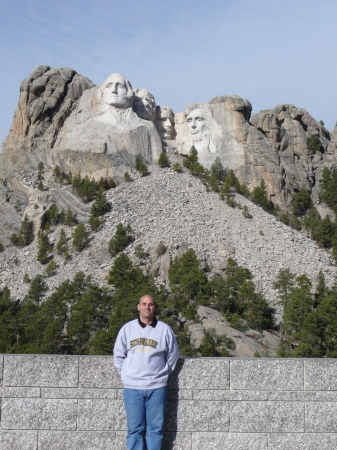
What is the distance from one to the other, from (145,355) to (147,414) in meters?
0.79

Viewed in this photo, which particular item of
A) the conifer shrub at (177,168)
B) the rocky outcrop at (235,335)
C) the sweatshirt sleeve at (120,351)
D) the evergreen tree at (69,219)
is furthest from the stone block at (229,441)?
the conifer shrub at (177,168)

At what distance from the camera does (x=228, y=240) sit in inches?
2009

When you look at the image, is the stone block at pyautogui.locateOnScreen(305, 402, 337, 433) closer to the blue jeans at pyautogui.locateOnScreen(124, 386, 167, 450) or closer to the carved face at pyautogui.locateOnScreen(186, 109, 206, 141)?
the blue jeans at pyautogui.locateOnScreen(124, 386, 167, 450)

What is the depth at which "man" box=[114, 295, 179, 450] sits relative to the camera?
9219 mm

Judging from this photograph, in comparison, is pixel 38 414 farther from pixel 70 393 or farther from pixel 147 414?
pixel 147 414

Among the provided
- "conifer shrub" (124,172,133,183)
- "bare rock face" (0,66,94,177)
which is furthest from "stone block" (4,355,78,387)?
"bare rock face" (0,66,94,177)

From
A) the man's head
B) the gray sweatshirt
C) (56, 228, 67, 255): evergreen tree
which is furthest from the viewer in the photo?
the man's head

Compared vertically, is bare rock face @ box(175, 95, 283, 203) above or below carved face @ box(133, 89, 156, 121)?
below

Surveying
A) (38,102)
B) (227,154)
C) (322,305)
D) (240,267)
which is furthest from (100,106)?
(322,305)

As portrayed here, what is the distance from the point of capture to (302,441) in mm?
9703

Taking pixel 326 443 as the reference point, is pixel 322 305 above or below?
above

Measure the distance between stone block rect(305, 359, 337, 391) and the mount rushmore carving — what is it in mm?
48607

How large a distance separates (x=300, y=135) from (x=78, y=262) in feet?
96.1

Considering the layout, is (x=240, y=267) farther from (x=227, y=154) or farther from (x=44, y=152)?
(x=44, y=152)
